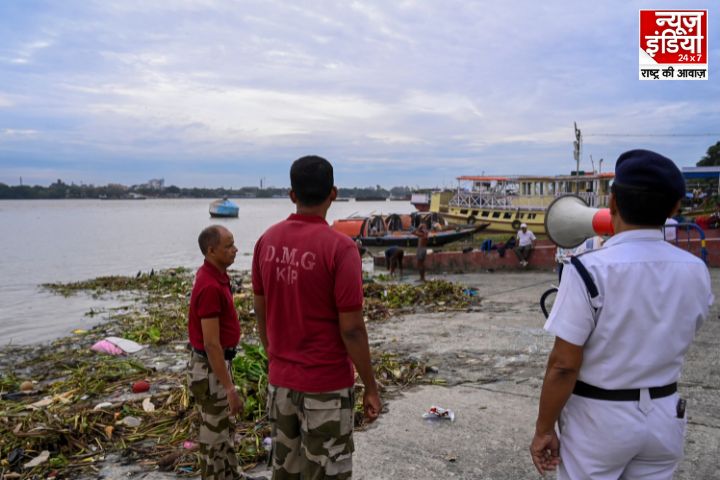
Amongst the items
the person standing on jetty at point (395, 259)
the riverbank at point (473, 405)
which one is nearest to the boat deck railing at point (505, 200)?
the person standing on jetty at point (395, 259)

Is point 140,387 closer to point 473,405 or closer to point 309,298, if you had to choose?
point 473,405

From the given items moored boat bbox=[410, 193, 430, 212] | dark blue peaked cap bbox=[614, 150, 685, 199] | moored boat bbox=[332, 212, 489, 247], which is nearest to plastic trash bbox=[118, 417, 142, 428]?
dark blue peaked cap bbox=[614, 150, 685, 199]

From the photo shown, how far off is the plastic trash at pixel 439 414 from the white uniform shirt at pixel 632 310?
2.98m

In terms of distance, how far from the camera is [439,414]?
4770mm

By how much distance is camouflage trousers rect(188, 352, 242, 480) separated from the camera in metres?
3.44

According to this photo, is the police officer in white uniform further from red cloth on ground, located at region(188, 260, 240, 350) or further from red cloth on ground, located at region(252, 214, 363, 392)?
red cloth on ground, located at region(188, 260, 240, 350)

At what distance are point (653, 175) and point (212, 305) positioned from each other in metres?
2.50

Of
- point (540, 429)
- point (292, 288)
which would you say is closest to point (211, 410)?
point (292, 288)

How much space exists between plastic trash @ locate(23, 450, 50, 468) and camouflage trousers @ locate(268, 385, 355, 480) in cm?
269

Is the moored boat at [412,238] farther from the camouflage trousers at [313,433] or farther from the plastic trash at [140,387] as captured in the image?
the camouflage trousers at [313,433]

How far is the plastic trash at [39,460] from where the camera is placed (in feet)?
13.8

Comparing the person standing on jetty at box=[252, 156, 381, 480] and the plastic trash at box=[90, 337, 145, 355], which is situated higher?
the person standing on jetty at box=[252, 156, 381, 480]

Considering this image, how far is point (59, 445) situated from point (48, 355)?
20.5 ft

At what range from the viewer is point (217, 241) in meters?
3.46
